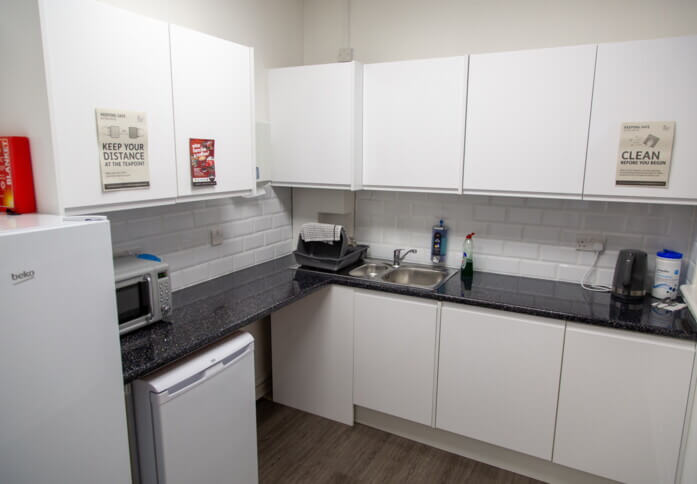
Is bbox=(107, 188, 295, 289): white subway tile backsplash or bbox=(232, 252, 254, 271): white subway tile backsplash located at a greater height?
bbox=(107, 188, 295, 289): white subway tile backsplash

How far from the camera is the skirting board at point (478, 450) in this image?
2307 mm

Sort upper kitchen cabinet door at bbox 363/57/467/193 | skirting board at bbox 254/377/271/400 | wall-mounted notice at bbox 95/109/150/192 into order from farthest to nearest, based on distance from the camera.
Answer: skirting board at bbox 254/377/271/400 → upper kitchen cabinet door at bbox 363/57/467/193 → wall-mounted notice at bbox 95/109/150/192

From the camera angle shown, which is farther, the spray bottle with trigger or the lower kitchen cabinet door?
the spray bottle with trigger

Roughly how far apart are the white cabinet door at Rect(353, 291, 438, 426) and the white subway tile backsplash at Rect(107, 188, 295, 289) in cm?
81

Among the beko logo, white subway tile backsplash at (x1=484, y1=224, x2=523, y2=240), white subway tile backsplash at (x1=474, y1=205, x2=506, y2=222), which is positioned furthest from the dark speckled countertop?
the beko logo

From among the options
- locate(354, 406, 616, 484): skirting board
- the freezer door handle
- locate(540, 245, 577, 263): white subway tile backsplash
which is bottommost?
locate(354, 406, 616, 484): skirting board

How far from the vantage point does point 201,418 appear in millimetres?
1751

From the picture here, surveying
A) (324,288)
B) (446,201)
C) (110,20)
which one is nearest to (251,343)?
(324,288)

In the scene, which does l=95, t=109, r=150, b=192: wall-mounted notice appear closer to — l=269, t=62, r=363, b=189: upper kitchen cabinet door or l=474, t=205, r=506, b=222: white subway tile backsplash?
l=269, t=62, r=363, b=189: upper kitchen cabinet door

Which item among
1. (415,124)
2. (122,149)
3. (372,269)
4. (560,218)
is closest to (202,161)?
(122,149)

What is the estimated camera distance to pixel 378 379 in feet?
8.66

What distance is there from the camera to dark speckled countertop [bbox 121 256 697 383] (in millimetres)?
1747

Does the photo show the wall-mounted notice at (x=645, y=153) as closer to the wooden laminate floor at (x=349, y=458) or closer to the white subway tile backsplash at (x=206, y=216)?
the wooden laminate floor at (x=349, y=458)

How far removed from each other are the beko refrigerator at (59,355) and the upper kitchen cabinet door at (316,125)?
156 cm
